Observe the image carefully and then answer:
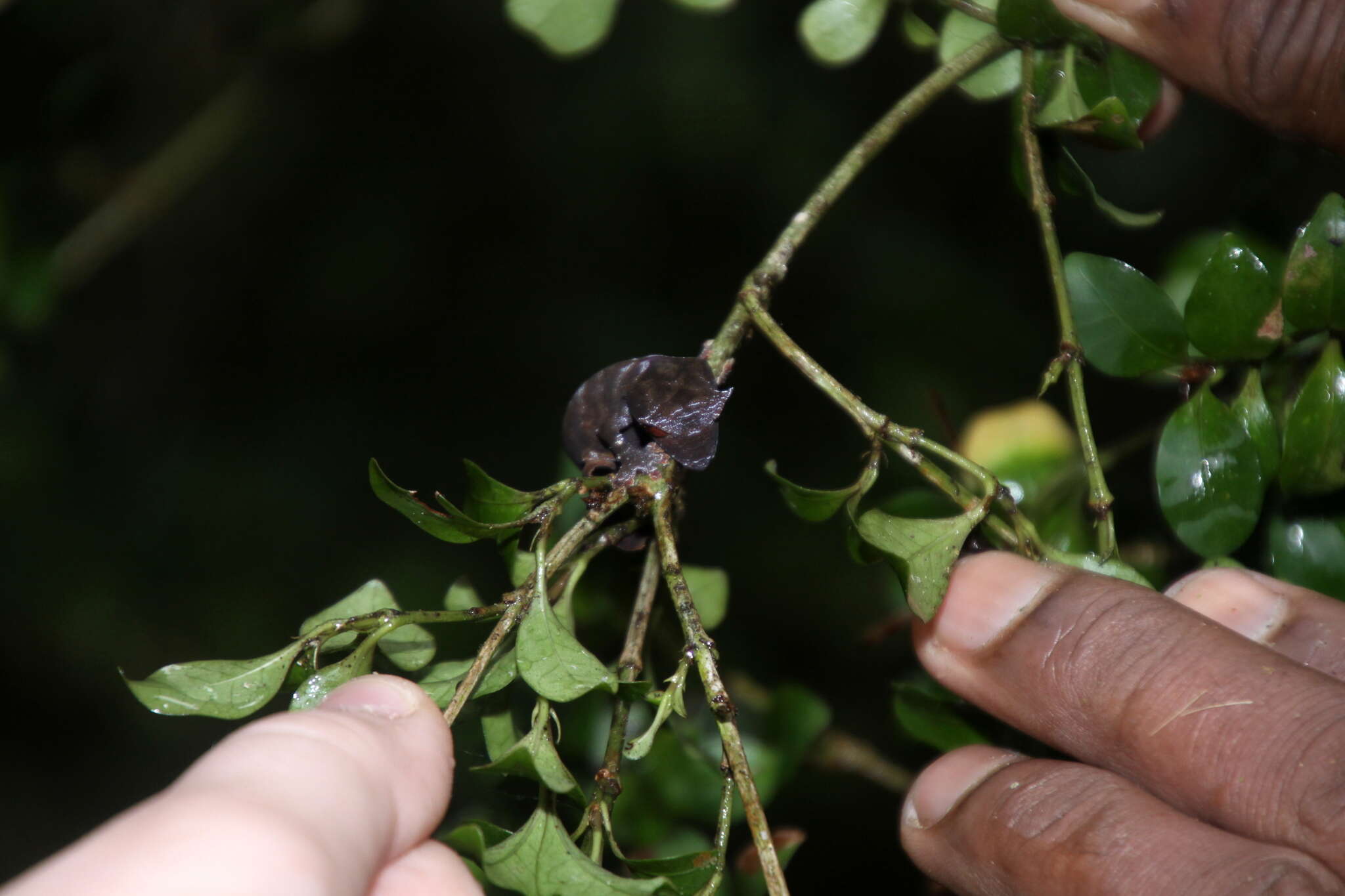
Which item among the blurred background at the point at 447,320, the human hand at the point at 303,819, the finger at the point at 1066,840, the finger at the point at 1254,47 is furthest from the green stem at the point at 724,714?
the blurred background at the point at 447,320

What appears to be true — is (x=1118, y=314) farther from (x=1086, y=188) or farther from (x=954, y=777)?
(x=954, y=777)

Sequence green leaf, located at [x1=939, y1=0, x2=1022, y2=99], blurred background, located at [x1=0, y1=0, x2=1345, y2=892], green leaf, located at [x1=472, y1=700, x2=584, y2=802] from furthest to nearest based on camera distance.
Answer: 1. blurred background, located at [x1=0, y1=0, x2=1345, y2=892]
2. green leaf, located at [x1=939, y1=0, x2=1022, y2=99]
3. green leaf, located at [x1=472, y1=700, x2=584, y2=802]

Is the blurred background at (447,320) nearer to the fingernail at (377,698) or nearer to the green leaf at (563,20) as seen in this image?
the green leaf at (563,20)

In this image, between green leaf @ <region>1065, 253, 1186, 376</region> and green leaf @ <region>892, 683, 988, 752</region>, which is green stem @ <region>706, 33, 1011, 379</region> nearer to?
green leaf @ <region>1065, 253, 1186, 376</region>

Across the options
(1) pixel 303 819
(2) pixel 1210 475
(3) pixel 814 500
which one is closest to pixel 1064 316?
(2) pixel 1210 475

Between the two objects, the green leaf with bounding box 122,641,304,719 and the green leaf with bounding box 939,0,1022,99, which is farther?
the green leaf with bounding box 939,0,1022,99

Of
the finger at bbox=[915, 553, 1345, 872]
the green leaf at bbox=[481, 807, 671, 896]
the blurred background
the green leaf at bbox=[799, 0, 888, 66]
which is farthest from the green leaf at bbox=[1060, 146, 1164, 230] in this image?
the blurred background

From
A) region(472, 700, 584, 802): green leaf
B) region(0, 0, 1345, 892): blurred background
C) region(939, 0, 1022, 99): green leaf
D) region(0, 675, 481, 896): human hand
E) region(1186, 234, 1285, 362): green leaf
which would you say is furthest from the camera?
region(0, 0, 1345, 892): blurred background
